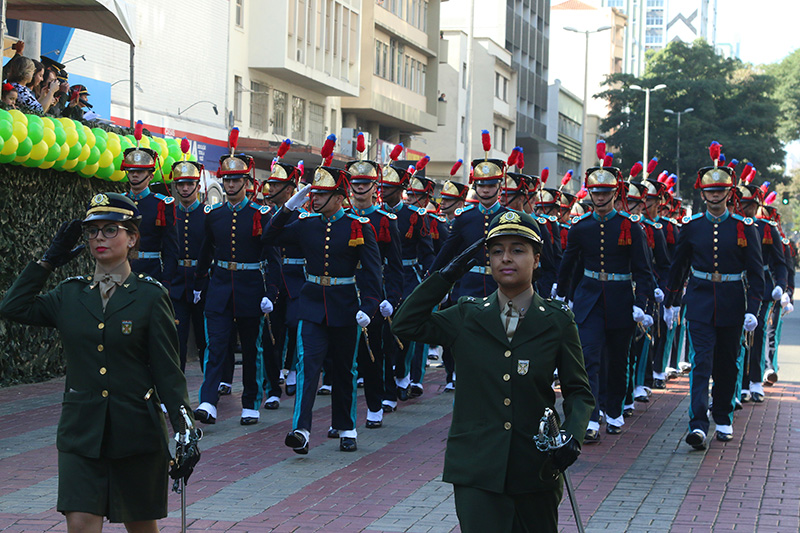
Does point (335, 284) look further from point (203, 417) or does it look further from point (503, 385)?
point (503, 385)

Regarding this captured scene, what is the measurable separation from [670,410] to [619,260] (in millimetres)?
2647

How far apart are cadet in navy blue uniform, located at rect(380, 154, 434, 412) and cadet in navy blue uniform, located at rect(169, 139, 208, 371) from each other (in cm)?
204

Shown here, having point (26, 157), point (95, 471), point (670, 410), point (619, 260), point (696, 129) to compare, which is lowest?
point (670, 410)

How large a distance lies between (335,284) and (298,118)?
2882cm

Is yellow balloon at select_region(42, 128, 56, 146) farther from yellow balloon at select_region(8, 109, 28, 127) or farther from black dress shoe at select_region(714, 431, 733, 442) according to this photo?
black dress shoe at select_region(714, 431, 733, 442)

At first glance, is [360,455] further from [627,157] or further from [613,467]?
[627,157]

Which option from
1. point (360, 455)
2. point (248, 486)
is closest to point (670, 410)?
point (360, 455)

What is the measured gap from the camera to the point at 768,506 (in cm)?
776

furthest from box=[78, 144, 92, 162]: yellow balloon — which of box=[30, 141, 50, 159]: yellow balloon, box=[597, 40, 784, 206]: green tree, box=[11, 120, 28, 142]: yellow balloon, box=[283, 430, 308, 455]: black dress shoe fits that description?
box=[597, 40, 784, 206]: green tree

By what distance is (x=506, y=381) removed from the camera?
4.57m

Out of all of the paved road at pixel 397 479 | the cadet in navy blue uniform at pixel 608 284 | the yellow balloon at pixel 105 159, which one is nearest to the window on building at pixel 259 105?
the yellow balloon at pixel 105 159

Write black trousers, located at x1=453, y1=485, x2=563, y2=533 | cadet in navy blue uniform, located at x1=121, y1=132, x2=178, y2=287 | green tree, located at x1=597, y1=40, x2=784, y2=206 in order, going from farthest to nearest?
1. green tree, located at x1=597, y1=40, x2=784, y2=206
2. cadet in navy blue uniform, located at x1=121, y1=132, x2=178, y2=287
3. black trousers, located at x1=453, y1=485, x2=563, y2=533

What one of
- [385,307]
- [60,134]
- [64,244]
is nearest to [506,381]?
[64,244]

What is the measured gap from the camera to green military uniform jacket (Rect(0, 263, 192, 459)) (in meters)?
5.00
